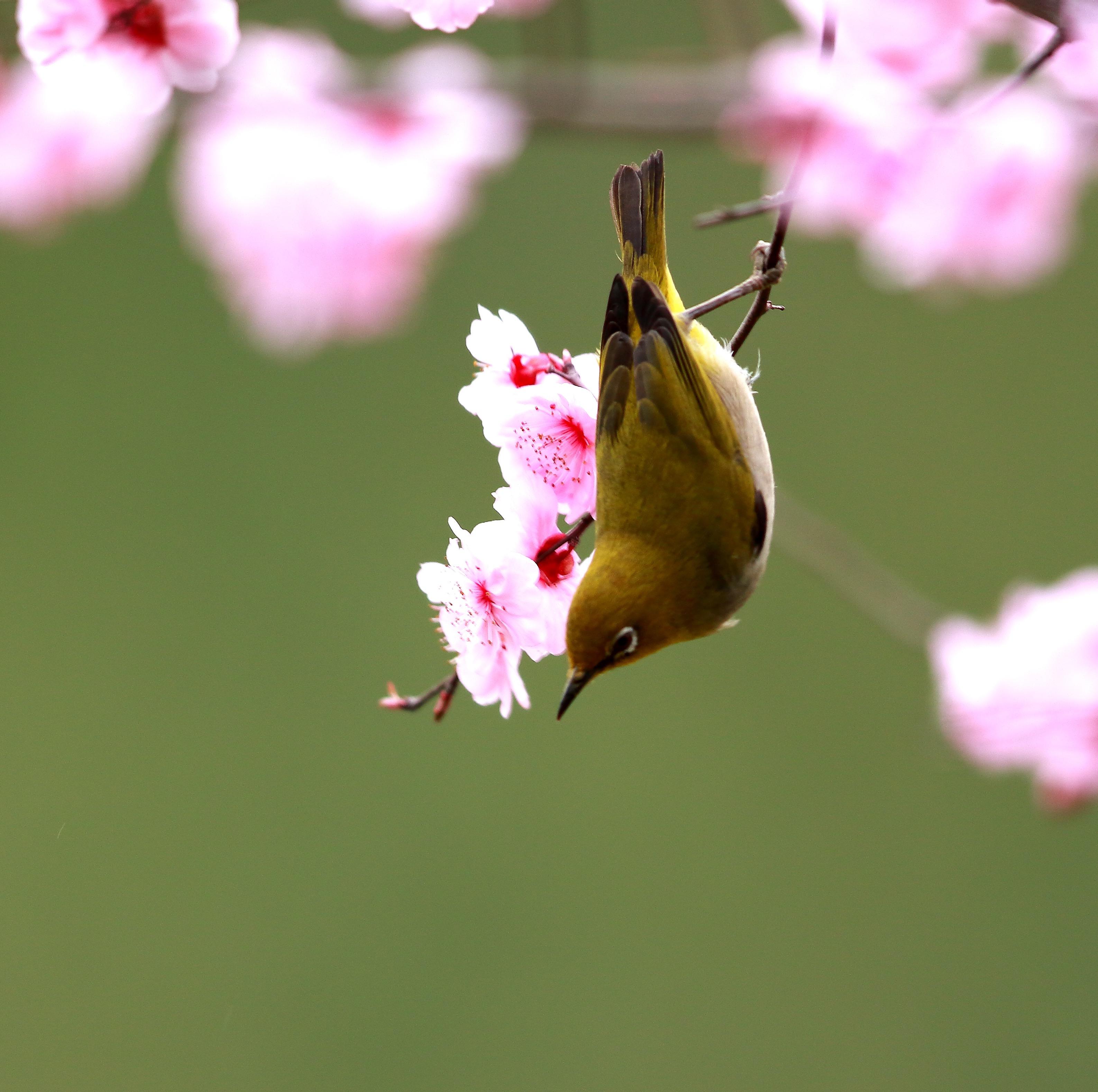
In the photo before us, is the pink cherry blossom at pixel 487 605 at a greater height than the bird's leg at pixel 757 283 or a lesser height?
lesser

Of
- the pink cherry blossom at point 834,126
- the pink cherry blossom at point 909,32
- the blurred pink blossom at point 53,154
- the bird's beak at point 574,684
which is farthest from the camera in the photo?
the blurred pink blossom at point 53,154

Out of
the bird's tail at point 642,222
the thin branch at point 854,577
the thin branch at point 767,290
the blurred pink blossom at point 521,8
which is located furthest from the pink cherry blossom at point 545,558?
the blurred pink blossom at point 521,8

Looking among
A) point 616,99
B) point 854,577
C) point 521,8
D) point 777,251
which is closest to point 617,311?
point 777,251

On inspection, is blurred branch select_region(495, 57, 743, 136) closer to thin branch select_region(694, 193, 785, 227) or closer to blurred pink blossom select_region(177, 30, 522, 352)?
blurred pink blossom select_region(177, 30, 522, 352)

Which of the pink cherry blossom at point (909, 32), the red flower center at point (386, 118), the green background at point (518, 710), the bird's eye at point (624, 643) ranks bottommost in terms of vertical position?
the green background at point (518, 710)

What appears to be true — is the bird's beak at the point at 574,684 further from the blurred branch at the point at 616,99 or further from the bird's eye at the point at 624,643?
the blurred branch at the point at 616,99

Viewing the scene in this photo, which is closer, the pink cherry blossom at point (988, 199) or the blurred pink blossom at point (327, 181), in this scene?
the blurred pink blossom at point (327, 181)

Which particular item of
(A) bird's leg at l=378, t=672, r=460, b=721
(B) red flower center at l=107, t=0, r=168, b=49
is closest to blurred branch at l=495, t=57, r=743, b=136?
(B) red flower center at l=107, t=0, r=168, b=49
